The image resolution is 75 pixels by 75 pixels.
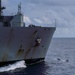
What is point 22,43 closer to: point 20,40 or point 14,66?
point 20,40

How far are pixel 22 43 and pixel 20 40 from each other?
620 millimetres

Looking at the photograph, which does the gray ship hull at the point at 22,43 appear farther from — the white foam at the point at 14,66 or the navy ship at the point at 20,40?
the white foam at the point at 14,66

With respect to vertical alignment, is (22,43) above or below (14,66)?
above

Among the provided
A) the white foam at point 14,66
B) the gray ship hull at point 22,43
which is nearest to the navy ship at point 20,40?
the gray ship hull at point 22,43

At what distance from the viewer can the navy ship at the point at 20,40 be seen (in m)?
42.4

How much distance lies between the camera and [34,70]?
44.1 metres

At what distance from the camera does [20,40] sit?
144 ft

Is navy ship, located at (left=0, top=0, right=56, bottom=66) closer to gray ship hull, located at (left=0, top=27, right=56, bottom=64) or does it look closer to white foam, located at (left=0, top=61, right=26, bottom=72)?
gray ship hull, located at (left=0, top=27, right=56, bottom=64)

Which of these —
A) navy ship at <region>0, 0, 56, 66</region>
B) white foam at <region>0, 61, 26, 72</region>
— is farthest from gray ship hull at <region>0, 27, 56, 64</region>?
white foam at <region>0, 61, 26, 72</region>

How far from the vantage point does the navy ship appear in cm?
4238

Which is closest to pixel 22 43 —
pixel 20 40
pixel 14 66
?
pixel 20 40

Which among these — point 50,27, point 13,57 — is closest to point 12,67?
point 13,57

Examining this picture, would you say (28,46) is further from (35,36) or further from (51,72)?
(51,72)

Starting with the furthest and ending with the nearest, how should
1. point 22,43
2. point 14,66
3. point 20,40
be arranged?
point 14,66
point 22,43
point 20,40
